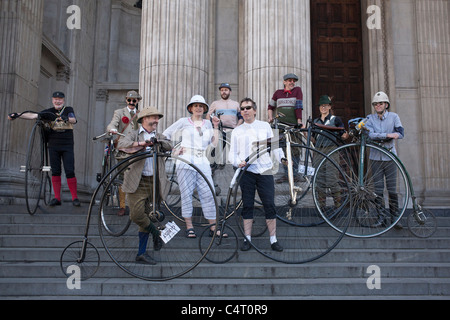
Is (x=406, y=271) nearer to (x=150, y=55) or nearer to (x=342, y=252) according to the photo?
(x=342, y=252)

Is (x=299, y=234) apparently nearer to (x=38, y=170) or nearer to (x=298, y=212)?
(x=298, y=212)

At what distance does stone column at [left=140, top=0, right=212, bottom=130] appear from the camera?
35.5 feet

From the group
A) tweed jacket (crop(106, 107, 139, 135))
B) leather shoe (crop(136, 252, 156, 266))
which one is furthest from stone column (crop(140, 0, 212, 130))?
leather shoe (crop(136, 252, 156, 266))

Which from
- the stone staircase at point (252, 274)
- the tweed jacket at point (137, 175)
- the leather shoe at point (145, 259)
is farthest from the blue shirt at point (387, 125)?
the leather shoe at point (145, 259)

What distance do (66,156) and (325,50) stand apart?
32.6 ft

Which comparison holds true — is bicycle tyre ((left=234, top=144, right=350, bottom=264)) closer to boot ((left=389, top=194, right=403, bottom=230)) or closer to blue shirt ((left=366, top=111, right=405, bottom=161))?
boot ((left=389, top=194, right=403, bottom=230))

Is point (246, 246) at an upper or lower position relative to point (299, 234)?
lower

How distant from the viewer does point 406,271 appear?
19.8 ft

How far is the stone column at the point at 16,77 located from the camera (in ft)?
39.1

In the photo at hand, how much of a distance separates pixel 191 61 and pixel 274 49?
2.16 metres

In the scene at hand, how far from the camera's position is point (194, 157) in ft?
22.9

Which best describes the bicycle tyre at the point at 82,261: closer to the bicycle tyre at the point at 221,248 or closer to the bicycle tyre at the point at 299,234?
the bicycle tyre at the point at 221,248

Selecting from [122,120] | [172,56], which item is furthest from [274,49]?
[122,120]
